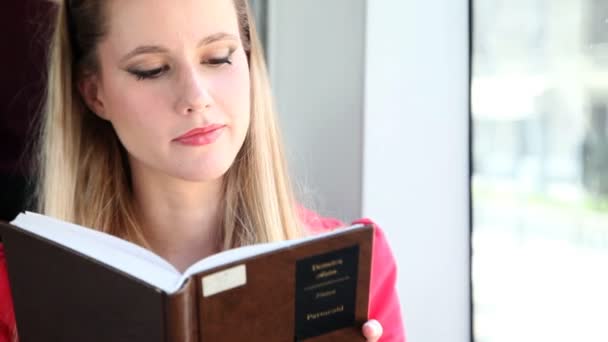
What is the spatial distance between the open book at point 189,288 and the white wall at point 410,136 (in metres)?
0.75

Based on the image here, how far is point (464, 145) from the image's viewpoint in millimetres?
1497

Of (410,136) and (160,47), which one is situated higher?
(160,47)

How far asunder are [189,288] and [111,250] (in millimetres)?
144

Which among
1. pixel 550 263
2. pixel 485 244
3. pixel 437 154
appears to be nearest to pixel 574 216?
pixel 550 263

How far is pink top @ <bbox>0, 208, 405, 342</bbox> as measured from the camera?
109cm

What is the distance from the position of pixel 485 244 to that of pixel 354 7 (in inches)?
26.2

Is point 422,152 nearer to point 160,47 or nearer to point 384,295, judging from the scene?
point 384,295

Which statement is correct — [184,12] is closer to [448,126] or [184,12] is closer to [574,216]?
[448,126]

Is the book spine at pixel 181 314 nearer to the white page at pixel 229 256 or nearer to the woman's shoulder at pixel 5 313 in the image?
the white page at pixel 229 256

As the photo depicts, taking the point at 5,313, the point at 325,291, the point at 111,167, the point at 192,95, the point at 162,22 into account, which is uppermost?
the point at 162,22

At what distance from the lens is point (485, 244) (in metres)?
1.51

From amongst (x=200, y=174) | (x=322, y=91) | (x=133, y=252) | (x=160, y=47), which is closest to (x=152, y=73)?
(x=160, y=47)

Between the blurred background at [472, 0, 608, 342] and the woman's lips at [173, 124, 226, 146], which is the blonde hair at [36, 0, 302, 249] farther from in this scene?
the blurred background at [472, 0, 608, 342]

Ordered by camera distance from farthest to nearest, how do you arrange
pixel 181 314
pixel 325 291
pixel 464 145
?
pixel 464 145 → pixel 325 291 → pixel 181 314
